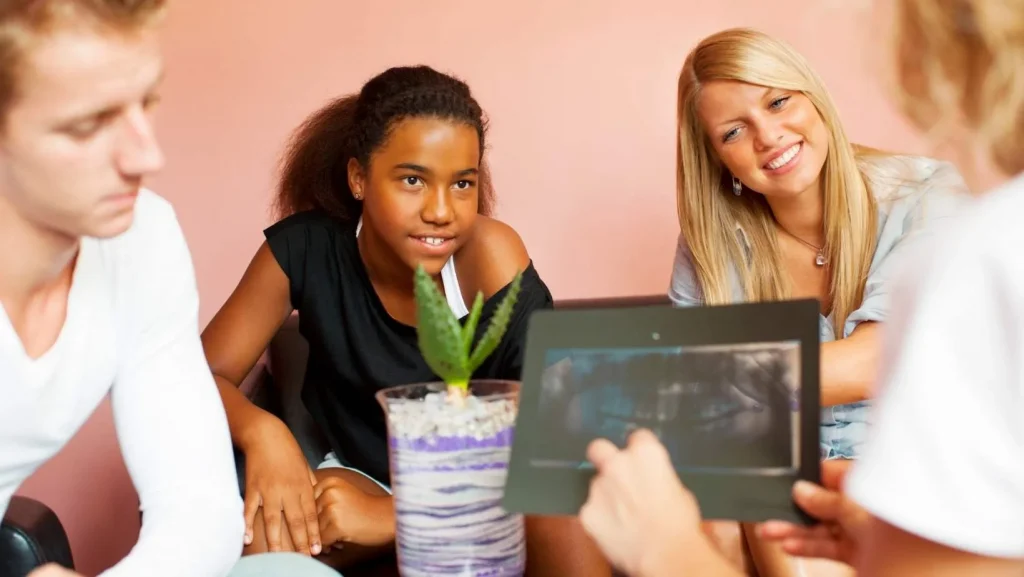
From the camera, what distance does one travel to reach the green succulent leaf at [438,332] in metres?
0.91

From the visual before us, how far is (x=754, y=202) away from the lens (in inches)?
65.9

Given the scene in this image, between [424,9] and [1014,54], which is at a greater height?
[424,9]

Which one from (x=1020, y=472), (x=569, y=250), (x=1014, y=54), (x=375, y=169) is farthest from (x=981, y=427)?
(x=569, y=250)

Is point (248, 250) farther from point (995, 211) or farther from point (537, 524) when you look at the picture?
point (995, 211)

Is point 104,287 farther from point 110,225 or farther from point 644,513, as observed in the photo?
point 644,513

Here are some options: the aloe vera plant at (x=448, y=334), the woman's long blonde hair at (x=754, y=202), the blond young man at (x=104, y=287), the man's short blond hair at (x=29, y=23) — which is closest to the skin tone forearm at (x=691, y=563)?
the aloe vera plant at (x=448, y=334)

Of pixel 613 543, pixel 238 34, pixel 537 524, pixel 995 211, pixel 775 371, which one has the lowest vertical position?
pixel 537 524

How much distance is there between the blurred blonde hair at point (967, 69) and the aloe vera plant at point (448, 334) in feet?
1.32

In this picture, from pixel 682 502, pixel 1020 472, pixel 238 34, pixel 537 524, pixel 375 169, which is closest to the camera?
pixel 1020 472

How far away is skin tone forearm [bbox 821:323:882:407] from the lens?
136cm

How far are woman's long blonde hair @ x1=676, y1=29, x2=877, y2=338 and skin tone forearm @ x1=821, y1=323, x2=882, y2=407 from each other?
13 cm

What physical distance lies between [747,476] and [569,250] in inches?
54.5

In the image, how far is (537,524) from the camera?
1165 millimetres

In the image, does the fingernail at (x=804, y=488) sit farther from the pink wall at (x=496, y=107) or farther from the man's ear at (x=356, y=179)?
the pink wall at (x=496, y=107)
